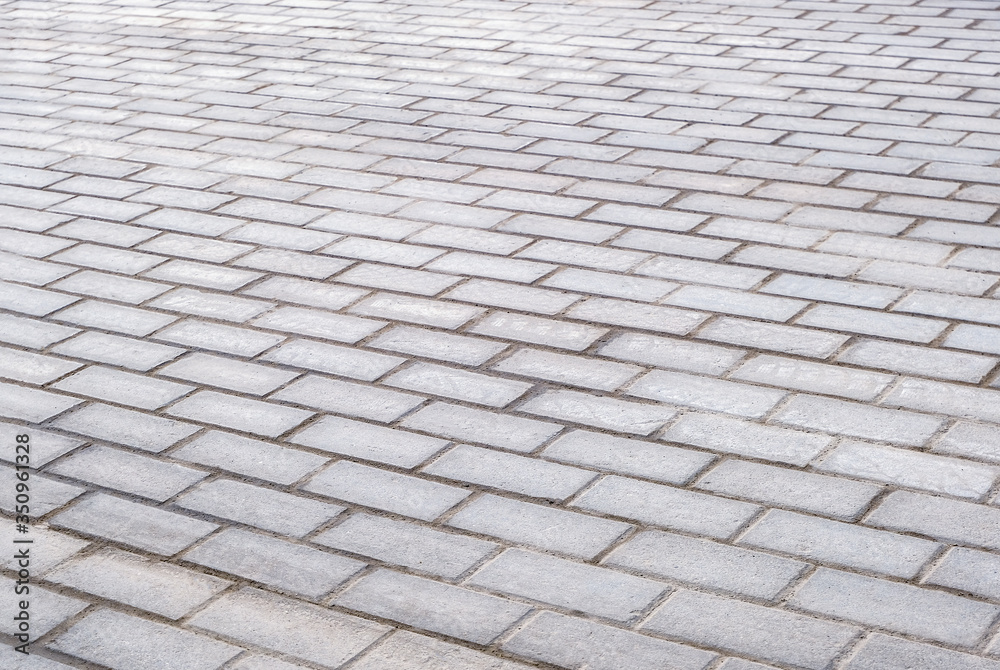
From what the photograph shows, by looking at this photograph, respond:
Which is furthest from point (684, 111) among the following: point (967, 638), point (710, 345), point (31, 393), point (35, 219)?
point (967, 638)

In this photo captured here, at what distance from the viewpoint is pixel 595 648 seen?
252cm

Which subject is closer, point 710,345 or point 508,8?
point 710,345

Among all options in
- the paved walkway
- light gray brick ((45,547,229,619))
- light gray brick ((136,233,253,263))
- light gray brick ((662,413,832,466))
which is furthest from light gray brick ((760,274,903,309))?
light gray brick ((45,547,229,619))

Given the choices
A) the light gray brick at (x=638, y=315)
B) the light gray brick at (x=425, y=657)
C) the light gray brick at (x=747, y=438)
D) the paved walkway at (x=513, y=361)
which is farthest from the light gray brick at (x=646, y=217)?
the light gray brick at (x=425, y=657)

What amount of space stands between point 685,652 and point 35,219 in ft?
11.2

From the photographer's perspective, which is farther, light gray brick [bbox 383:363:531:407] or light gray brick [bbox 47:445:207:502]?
light gray brick [bbox 383:363:531:407]

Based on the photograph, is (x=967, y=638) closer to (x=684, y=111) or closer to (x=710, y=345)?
(x=710, y=345)

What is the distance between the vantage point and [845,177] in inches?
196

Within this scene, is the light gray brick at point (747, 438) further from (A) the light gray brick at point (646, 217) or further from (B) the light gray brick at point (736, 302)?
(A) the light gray brick at point (646, 217)

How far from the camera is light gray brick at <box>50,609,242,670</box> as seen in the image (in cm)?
252

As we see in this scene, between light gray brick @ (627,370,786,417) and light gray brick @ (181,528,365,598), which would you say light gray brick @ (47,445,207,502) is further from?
light gray brick @ (627,370,786,417)

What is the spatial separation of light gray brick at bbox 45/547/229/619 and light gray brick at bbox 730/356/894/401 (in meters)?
1.59

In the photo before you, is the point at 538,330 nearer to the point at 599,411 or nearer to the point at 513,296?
the point at 513,296

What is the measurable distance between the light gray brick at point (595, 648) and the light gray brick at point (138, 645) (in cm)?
59
